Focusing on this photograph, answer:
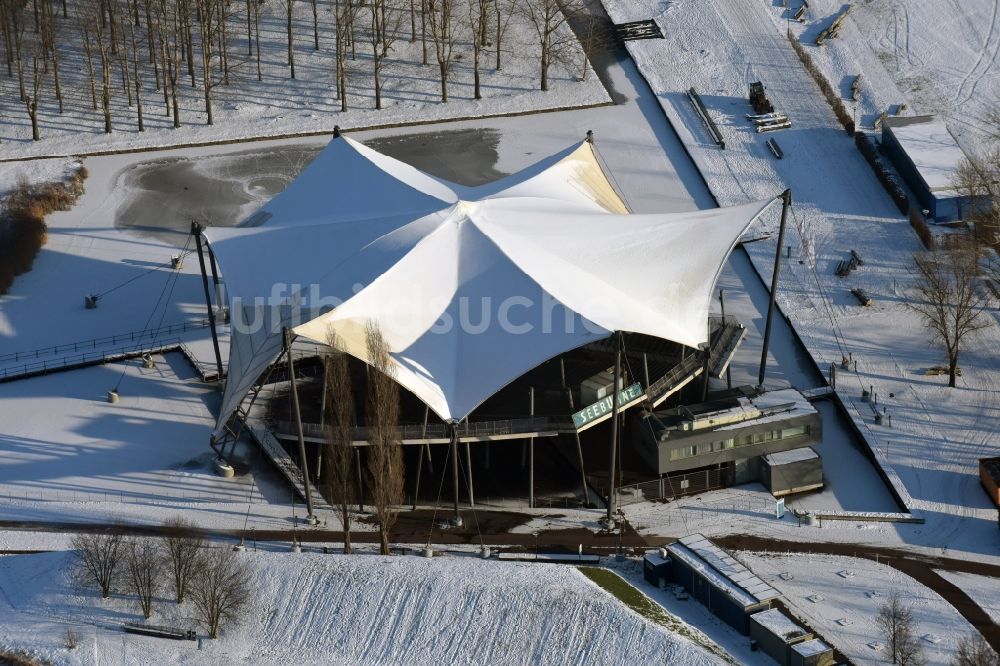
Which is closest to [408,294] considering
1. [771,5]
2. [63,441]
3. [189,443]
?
[189,443]

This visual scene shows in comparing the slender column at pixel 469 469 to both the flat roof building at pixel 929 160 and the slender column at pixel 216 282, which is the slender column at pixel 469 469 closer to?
the slender column at pixel 216 282

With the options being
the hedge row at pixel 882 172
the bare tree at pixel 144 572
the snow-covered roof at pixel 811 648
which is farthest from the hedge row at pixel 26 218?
the snow-covered roof at pixel 811 648

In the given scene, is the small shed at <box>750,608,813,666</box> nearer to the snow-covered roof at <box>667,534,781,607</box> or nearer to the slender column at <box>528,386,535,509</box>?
the snow-covered roof at <box>667,534,781,607</box>

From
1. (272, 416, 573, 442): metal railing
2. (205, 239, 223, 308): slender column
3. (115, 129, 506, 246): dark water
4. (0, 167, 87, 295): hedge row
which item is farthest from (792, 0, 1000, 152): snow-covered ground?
(0, 167, 87, 295): hedge row

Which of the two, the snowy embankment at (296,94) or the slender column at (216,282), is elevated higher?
the snowy embankment at (296,94)

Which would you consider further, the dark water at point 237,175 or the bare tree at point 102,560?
the dark water at point 237,175
